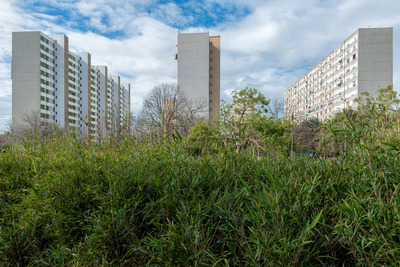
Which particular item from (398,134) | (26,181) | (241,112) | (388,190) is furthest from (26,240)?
(241,112)

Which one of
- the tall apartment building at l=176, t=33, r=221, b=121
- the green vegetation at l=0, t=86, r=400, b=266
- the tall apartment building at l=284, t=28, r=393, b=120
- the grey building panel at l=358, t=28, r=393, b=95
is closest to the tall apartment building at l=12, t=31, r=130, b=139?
the tall apartment building at l=176, t=33, r=221, b=121

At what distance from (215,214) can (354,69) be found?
62.7m

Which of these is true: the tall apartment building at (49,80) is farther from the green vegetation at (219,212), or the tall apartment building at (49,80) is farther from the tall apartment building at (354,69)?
the tall apartment building at (354,69)

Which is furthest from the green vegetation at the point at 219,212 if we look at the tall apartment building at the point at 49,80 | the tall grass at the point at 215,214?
the tall apartment building at the point at 49,80

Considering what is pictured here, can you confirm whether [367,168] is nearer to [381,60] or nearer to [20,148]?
[20,148]

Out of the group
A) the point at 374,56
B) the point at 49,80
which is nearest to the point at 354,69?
the point at 374,56

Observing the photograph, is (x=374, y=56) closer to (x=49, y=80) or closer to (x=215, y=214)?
(x=215, y=214)

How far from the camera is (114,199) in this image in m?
2.19

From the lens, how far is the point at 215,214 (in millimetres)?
1916

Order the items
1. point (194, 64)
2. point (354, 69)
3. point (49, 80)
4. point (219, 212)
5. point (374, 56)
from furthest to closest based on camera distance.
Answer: point (49, 80)
point (354, 69)
point (374, 56)
point (194, 64)
point (219, 212)

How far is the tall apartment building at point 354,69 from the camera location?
165ft

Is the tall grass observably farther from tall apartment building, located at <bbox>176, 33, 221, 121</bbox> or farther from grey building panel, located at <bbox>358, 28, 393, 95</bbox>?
grey building panel, located at <bbox>358, 28, 393, 95</bbox>

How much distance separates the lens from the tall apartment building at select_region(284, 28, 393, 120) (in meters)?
50.3

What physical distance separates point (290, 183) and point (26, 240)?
267 centimetres
